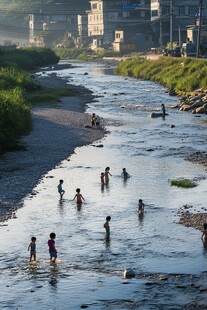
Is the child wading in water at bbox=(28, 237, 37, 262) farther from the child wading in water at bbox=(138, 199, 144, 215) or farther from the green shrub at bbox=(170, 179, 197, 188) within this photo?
the green shrub at bbox=(170, 179, 197, 188)

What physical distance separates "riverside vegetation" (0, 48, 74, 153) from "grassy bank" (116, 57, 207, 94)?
14659mm

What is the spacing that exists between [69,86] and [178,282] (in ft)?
252

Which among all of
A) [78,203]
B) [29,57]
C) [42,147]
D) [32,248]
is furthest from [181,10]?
[32,248]

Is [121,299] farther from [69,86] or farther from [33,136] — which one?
[69,86]

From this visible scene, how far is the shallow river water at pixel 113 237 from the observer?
25.2m

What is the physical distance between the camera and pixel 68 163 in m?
47.8

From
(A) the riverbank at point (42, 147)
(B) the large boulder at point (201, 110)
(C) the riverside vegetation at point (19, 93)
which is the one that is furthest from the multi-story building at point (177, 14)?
(B) the large boulder at point (201, 110)

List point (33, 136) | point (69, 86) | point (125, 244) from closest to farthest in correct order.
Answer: point (125, 244) < point (33, 136) < point (69, 86)

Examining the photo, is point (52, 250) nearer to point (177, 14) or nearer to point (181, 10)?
point (177, 14)

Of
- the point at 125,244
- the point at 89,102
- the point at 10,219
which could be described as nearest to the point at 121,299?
the point at 125,244

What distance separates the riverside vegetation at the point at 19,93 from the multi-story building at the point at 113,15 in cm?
2867

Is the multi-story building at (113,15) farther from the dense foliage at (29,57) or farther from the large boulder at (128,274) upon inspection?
the large boulder at (128,274)

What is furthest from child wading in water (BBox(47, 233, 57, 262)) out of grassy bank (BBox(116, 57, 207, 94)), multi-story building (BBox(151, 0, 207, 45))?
multi-story building (BBox(151, 0, 207, 45))

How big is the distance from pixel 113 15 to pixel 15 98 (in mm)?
→ 129417
